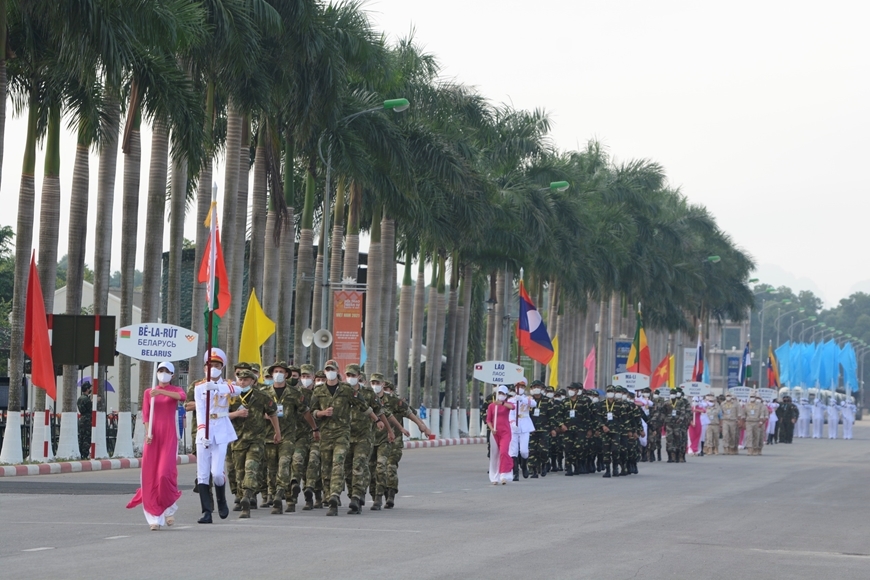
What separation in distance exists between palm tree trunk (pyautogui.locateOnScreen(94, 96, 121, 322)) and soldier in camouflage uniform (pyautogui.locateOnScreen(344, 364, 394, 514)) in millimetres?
13166

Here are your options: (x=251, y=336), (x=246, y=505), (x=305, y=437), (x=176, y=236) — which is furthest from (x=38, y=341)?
(x=246, y=505)

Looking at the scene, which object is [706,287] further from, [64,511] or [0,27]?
[64,511]

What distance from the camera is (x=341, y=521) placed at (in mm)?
16547

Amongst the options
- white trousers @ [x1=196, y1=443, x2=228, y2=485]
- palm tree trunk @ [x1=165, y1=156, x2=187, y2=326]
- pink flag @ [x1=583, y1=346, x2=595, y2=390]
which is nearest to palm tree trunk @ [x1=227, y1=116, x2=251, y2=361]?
palm tree trunk @ [x1=165, y1=156, x2=187, y2=326]

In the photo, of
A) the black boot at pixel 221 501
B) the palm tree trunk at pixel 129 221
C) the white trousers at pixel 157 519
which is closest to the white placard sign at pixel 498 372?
the palm tree trunk at pixel 129 221

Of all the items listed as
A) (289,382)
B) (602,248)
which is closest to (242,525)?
(289,382)

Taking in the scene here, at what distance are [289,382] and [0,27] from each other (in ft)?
32.0

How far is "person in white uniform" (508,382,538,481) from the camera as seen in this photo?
1024 inches

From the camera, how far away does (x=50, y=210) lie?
93.6ft

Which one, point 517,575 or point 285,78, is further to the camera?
point 285,78

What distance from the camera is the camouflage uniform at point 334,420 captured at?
17.5 metres

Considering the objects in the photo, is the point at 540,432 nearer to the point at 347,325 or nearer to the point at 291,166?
the point at 347,325

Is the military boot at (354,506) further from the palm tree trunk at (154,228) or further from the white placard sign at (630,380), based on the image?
the white placard sign at (630,380)

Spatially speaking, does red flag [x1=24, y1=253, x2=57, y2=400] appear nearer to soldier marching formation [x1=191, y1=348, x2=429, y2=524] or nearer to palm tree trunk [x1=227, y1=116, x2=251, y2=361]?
soldier marching formation [x1=191, y1=348, x2=429, y2=524]
